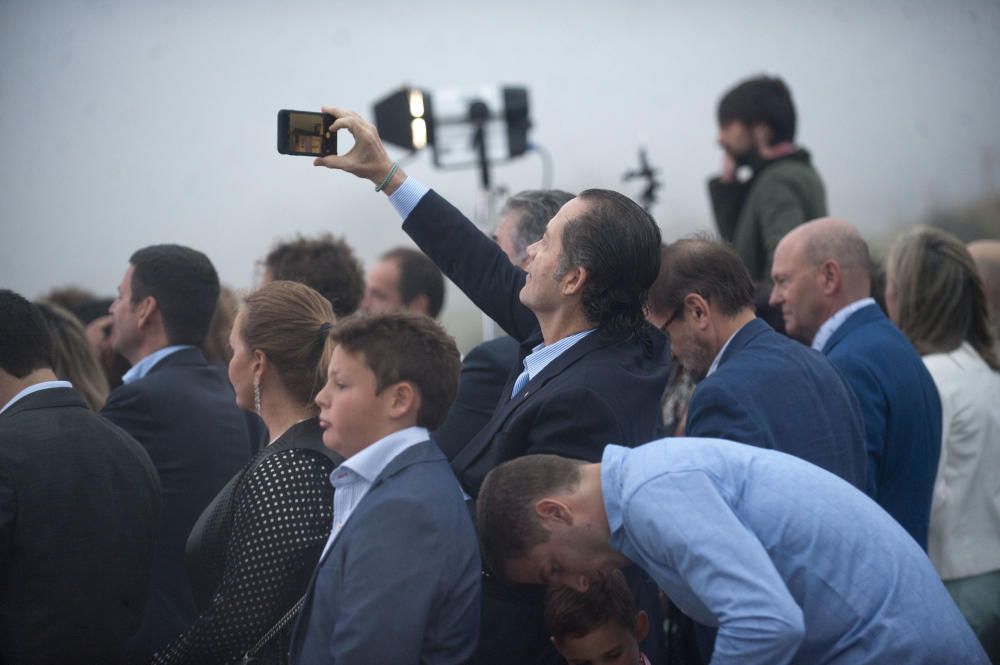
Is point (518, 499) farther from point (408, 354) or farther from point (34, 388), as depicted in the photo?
point (34, 388)

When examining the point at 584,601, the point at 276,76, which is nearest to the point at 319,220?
the point at 276,76

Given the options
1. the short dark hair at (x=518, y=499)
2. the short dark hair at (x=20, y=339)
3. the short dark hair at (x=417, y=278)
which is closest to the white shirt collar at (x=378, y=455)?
the short dark hair at (x=518, y=499)

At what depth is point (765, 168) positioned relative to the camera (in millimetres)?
4535

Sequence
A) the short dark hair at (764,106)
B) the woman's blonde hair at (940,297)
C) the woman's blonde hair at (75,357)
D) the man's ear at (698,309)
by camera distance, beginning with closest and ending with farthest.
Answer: the man's ear at (698,309)
the woman's blonde hair at (940,297)
the woman's blonde hair at (75,357)
the short dark hair at (764,106)

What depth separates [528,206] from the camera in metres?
3.03

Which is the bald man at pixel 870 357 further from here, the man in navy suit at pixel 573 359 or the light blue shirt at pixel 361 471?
the light blue shirt at pixel 361 471

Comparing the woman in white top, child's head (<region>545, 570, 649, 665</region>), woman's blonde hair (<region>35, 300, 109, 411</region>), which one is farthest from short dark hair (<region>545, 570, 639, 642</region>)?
woman's blonde hair (<region>35, 300, 109, 411</region>)

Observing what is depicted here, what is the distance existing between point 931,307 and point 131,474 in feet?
7.69

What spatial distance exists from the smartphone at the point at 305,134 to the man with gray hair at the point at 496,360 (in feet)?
1.95

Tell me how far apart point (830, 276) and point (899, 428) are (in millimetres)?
491

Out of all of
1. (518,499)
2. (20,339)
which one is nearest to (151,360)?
(20,339)

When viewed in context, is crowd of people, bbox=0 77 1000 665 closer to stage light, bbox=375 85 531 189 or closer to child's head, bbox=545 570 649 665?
child's head, bbox=545 570 649 665

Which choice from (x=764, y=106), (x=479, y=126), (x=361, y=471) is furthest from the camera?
(x=479, y=126)

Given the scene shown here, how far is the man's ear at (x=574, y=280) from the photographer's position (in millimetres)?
2426
